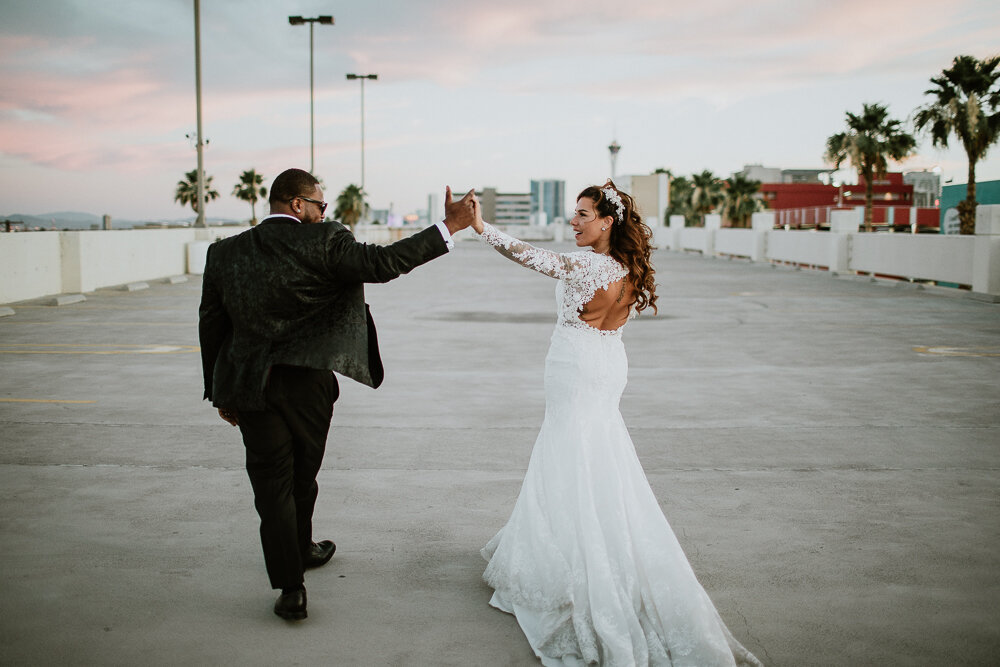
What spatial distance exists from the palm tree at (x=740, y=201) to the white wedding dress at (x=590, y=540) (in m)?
77.3

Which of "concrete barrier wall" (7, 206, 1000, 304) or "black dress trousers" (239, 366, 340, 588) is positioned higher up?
"concrete barrier wall" (7, 206, 1000, 304)

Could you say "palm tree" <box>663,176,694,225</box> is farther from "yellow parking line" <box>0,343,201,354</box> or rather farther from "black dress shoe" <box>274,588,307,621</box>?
"black dress shoe" <box>274,588,307,621</box>

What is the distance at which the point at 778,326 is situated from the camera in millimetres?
15180

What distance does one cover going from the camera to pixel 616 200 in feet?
13.6

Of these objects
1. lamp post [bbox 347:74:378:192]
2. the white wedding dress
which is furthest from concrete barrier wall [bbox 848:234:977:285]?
lamp post [bbox 347:74:378:192]

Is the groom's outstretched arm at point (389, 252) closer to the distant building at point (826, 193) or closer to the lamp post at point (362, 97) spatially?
the lamp post at point (362, 97)

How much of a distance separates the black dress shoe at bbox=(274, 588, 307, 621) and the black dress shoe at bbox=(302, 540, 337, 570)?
499 mm

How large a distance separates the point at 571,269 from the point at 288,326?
1300mm

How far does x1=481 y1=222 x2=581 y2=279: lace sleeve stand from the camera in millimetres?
4012

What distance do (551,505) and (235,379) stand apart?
152 centimetres

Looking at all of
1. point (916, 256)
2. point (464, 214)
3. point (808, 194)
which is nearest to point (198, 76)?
point (916, 256)

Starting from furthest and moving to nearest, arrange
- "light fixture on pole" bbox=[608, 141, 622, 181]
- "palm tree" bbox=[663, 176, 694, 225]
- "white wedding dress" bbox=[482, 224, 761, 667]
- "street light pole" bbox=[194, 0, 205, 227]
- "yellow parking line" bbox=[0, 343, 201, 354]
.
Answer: "palm tree" bbox=[663, 176, 694, 225]
"light fixture on pole" bbox=[608, 141, 622, 181]
"street light pole" bbox=[194, 0, 205, 227]
"yellow parking line" bbox=[0, 343, 201, 354]
"white wedding dress" bbox=[482, 224, 761, 667]

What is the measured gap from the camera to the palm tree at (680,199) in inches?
3757

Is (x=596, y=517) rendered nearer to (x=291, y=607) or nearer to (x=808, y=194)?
(x=291, y=607)
